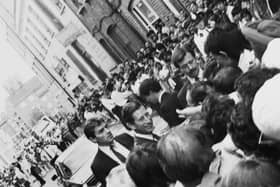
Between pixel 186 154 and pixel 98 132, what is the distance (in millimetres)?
2430

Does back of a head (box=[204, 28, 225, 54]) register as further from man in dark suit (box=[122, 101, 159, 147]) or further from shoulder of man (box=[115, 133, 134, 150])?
shoulder of man (box=[115, 133, 134, 150])

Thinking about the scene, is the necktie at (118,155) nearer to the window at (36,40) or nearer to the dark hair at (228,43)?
the dark hair at (228,43)

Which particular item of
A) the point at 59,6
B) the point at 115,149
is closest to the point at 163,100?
the point at 115,149

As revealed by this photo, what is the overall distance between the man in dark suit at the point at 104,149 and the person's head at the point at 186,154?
7.07 feet

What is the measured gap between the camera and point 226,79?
2949 mm

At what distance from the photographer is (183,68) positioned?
17.4 ft

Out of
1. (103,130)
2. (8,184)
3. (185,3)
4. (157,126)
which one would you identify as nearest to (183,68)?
(157,126)

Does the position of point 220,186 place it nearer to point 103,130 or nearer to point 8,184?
point 103,130

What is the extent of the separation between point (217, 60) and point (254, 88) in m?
1.80

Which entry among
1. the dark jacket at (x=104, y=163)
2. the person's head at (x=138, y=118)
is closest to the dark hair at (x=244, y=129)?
the person's head at (x=138, y=118)

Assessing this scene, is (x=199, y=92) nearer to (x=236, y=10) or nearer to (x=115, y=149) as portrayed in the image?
(x=115, y=149)

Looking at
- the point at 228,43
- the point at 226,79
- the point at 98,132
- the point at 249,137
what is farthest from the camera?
the point at 98,132

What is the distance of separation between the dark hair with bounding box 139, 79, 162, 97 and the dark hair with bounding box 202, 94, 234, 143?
2.05m

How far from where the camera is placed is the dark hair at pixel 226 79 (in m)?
2.91
